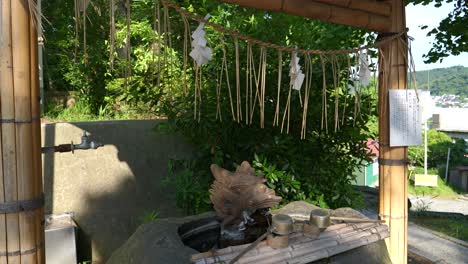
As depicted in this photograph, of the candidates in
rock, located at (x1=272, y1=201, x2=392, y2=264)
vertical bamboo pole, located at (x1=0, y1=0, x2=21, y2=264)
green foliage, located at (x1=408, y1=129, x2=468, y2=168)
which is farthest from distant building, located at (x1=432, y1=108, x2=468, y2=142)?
vertical bamboo pole, located at (x1=0, y1=0, x2=21, y2=264)

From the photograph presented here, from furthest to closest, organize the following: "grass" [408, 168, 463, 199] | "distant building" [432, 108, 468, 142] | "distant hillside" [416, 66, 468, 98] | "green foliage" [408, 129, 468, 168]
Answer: "distant hillside" [416, 66, 468, 98]
"distant building" [432, 108, 468, 142]
"green foliage" [408, 129, 468, 168]
"grass" [408, 168, 463, 199]

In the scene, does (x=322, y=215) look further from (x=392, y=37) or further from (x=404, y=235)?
(x=392, y=37)

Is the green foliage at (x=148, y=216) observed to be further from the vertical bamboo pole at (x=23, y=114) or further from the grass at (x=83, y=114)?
the vertical bamboo pole at (x=23, y=114)

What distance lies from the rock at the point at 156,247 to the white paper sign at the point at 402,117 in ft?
6.21

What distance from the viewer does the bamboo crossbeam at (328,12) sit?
2.50m

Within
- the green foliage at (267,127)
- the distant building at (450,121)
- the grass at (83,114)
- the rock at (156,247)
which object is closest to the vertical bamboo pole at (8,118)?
the rock at (156,247)

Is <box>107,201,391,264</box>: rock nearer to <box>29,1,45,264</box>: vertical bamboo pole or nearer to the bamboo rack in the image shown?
the bamboo rack

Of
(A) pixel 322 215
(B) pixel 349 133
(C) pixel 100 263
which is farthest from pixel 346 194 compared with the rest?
(C) pixel 100 263

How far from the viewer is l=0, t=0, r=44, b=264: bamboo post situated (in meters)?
1.69

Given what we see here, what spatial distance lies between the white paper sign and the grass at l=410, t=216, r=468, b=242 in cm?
319

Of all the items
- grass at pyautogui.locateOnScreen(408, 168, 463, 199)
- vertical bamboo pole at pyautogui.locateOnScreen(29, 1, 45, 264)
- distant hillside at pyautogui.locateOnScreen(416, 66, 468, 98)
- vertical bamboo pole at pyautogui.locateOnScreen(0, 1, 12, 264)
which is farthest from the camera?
distant hillside at pyautogui.locateOnScreen(416, 66, 468, 98)

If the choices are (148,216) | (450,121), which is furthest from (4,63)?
(450,121)

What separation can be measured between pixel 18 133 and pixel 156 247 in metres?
1.08

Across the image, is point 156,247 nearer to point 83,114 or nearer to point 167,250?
point 167,250
